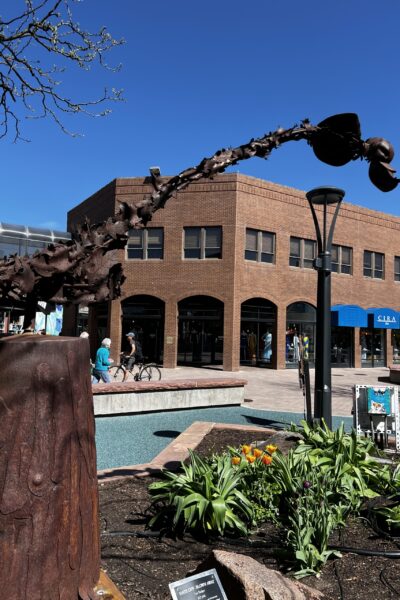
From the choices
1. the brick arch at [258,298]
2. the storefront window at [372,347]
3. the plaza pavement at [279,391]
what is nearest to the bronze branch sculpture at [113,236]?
the plaza pavement at [279,391]

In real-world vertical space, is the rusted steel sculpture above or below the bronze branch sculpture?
below

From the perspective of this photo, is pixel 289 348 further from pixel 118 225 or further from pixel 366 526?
pixel 118 225

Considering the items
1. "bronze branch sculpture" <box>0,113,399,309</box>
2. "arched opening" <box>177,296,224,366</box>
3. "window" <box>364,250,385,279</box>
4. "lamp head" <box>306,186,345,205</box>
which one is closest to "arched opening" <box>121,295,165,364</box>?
"arched opening" <box>177,296,224,366</box>

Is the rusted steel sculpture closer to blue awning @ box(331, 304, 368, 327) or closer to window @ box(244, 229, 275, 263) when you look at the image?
window @ box(244, 229, 275, 263)

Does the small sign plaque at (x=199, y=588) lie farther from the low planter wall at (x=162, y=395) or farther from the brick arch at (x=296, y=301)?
the brick arch at (x=296, y=301)

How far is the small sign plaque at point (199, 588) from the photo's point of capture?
7.11ft

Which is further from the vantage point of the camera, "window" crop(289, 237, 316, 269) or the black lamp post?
"window" crop(289, 237, 316, 269)

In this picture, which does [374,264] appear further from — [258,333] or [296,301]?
[258,333]

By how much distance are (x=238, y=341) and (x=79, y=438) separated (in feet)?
72.7

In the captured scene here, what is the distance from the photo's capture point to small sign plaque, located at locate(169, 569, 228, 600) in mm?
2166

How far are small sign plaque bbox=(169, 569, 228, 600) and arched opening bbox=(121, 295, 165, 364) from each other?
23.4 m

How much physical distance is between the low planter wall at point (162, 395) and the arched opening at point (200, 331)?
12764mm

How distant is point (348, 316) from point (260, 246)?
6.58 m

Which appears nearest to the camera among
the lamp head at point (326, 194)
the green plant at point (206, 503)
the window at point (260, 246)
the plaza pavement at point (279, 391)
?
the green plant at point (206, 503)
